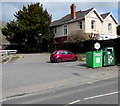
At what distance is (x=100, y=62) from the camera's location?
18156 mm

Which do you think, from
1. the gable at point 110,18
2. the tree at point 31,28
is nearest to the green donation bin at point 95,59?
the gable at point 110,18

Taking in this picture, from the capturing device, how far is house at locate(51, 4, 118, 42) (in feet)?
127

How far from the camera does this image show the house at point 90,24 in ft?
127

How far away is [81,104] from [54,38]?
41.0m

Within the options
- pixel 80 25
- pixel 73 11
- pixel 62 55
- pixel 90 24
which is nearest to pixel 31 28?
pixel 73 11

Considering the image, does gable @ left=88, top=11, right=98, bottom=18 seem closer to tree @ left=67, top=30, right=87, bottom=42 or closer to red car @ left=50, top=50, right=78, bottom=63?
tree @ left=67, top=30, right=87, bottom=42

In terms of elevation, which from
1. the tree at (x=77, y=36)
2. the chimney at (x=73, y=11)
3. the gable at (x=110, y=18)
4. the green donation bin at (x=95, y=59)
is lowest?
the green donation bin at (x=95, y=59)

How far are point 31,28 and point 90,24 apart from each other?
1240 cm

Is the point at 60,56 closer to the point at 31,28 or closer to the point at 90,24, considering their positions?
the point at 90,24

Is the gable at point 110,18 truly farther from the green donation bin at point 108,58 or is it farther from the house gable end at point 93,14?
the green donation bin at point 108,58

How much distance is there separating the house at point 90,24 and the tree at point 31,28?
3.49 metres

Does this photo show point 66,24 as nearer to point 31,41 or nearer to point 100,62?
point 31,41

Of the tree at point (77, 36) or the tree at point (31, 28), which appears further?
the tree at point (31, 28)

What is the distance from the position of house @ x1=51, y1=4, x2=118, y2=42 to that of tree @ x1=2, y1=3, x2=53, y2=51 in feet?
11.4
